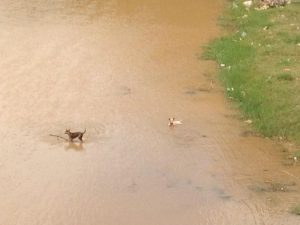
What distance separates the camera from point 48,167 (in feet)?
36.3

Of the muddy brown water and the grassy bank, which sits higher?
the grassy bank

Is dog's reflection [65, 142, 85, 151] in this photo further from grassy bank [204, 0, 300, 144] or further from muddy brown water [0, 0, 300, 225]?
grassy bank [204, 0, 300, 144]

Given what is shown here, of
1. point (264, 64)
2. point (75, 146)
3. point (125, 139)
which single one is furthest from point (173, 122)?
point (264, 64)

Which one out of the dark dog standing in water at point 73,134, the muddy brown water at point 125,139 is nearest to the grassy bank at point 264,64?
the muddy brown water at point 125,139

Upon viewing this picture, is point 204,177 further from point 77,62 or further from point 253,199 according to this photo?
point 77,62

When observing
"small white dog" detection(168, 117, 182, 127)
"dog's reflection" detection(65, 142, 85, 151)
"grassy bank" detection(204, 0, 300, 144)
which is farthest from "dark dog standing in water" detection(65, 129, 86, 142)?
"grassy bank" detection(204, 0, 300, 144)

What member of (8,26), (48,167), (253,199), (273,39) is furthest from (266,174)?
(8,26)

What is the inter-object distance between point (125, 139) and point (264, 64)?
4837mm

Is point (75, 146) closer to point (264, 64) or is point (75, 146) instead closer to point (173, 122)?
point (173, 122)

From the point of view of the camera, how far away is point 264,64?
604 inches

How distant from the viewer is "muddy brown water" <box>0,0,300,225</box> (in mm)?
9859

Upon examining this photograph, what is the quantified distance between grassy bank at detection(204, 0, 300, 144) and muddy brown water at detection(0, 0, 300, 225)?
1.44 ft

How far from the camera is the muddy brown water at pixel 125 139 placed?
986cm

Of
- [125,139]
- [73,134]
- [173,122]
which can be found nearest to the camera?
[73,134]
